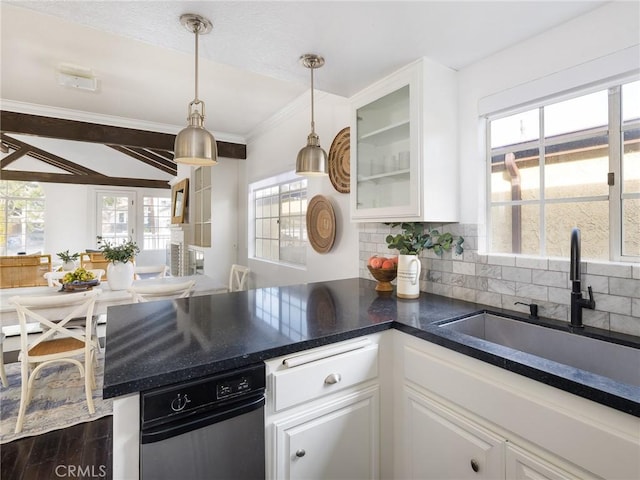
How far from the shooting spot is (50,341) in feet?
7.87

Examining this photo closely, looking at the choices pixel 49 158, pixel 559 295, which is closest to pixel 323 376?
pixel 559 295

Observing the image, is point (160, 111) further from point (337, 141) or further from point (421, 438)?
point (421, 438)

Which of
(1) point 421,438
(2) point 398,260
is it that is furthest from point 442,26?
(1) point 421,438

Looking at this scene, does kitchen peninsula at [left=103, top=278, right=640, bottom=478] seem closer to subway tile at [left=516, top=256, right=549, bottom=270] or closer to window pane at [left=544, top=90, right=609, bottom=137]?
subway tile at [left=516, top=256, right=549, bottom=270]

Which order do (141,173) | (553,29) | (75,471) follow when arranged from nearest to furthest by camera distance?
(553,29)
(75,471)
(141,173)

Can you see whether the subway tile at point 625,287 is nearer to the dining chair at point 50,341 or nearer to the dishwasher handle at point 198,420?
the dishwasher handle at point 198,420

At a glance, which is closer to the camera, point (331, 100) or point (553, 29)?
point (553, 29)

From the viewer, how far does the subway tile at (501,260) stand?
151 centimetres

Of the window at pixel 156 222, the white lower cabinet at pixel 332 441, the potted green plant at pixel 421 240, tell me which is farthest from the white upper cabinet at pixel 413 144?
the window at pixel 156 222

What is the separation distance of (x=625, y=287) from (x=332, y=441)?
1213mm

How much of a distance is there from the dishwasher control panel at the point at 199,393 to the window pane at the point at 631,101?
163 centimetres

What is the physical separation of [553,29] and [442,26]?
464mm

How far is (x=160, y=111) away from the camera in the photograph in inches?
126

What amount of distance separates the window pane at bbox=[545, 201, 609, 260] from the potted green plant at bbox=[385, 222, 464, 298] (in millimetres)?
395
